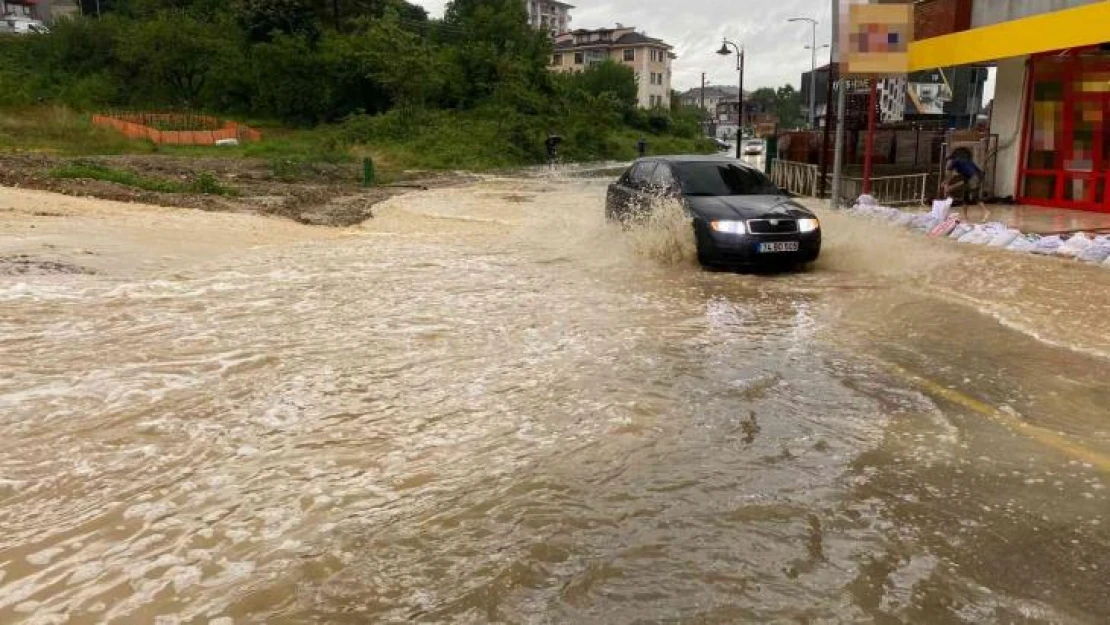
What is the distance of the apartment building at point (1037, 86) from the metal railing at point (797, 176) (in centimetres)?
416

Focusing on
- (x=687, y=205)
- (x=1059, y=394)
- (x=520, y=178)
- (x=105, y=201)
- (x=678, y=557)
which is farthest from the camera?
(x=520, y=178)

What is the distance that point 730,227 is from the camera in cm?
970

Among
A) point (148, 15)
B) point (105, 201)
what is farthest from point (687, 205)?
point (148, 15)

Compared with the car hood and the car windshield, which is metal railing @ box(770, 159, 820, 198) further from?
the car hood

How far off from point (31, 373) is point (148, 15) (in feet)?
202

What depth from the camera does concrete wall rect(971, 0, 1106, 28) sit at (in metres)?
12.6

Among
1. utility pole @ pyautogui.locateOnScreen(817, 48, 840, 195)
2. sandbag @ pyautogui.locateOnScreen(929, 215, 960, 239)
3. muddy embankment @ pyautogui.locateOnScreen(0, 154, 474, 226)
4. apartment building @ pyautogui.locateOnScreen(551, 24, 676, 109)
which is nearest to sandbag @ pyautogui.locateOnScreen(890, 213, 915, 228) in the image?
sandbag @ pyautogui.locateOnScreen(929, 215, 960, 239)

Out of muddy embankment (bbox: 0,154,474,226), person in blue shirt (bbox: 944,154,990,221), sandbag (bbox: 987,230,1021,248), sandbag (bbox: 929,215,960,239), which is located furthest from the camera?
muddy embankment (bbox: 0,154,474,226)

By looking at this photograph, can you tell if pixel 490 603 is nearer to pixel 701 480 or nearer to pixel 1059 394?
pixel 701 480

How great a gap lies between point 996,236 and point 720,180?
4.12 meters

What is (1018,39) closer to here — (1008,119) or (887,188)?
(1008,119)

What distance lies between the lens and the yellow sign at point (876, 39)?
1463 centimetres

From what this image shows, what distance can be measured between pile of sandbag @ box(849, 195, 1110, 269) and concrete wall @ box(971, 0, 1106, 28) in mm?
3345

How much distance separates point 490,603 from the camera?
310 centimetres
